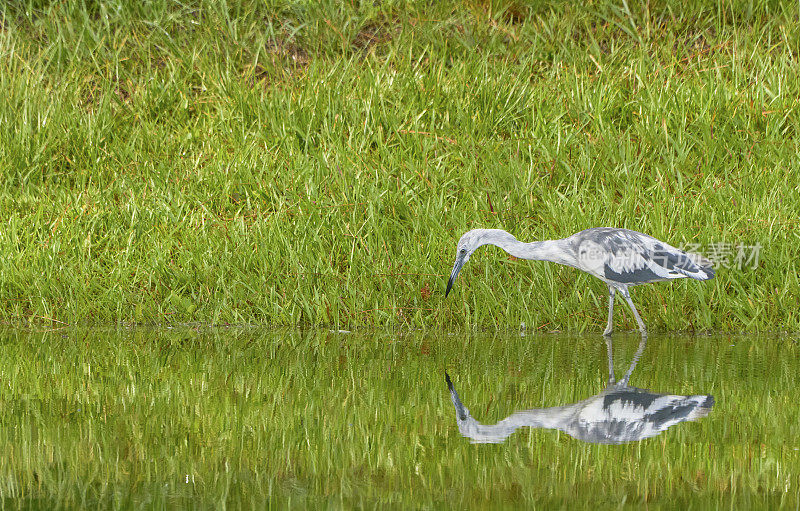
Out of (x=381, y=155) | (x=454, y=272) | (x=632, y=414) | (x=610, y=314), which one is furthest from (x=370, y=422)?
(x=381, y=155)

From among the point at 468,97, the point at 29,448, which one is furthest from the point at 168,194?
the point at 29,448

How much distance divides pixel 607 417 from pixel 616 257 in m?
2.35

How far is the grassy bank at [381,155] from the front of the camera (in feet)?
23.4

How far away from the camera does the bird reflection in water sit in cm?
391

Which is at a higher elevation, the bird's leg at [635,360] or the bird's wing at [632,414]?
the bird's leg at [635,360]

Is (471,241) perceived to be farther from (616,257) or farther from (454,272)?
(616,257)

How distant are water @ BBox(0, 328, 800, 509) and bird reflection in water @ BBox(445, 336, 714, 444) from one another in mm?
55

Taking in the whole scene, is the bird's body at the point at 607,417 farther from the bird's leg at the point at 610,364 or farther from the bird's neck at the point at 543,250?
the bird's neck at the point at 543,250

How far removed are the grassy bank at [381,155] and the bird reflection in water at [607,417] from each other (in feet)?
7.27

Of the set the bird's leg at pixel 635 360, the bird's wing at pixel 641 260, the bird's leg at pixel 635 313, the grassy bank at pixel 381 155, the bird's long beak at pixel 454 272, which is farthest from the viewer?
the grassy bank at pixel 381 155

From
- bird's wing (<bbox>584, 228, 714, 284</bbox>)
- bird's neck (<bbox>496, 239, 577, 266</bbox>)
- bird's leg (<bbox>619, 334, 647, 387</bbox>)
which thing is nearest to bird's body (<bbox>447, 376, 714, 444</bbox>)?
bird's leg (<bbox>619, 334, 647, 387</bbox>)

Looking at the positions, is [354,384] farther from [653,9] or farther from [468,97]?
[653,9]

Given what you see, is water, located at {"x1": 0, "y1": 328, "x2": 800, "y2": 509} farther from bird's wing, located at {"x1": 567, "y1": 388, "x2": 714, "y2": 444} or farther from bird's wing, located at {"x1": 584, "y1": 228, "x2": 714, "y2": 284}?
bird's wing, located at {"x1": 584, "y1": 228, "x2": 714, "y2": 284}

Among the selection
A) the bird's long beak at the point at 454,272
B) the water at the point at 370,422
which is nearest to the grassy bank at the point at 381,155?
the bird's long beak at the point at 454,272
